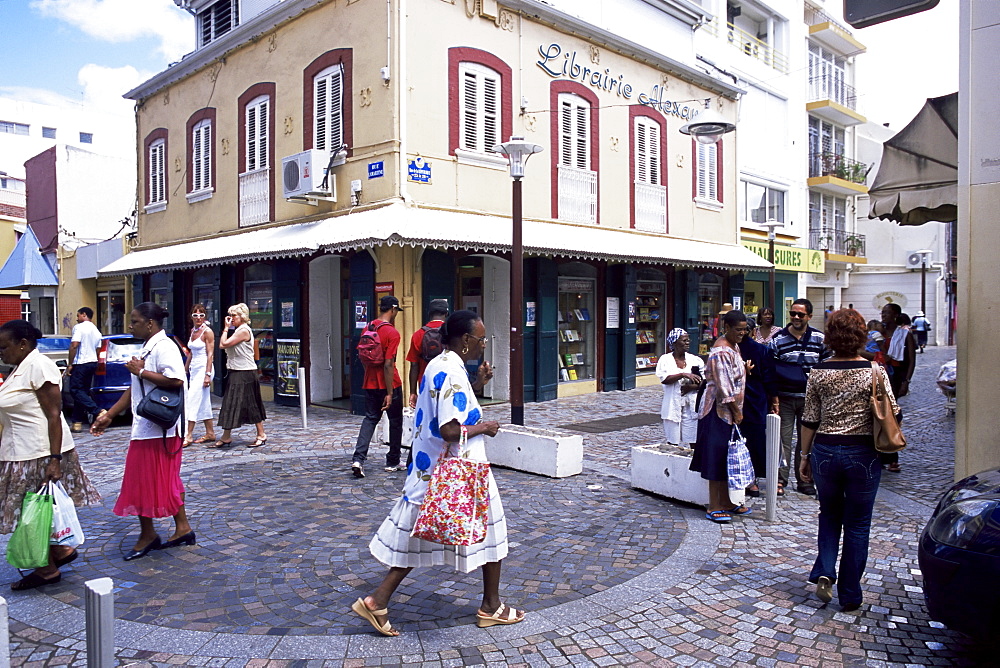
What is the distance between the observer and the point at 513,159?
9336 mm

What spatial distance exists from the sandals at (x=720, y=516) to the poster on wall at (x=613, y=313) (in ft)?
30.8

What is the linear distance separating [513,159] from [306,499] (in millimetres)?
4953

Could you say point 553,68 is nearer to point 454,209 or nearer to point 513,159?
point 454,209

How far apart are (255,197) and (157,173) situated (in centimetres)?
514

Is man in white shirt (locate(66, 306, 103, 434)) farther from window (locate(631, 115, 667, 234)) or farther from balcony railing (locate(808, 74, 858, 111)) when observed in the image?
balcony railing (locate(808, 74, 858, 111))

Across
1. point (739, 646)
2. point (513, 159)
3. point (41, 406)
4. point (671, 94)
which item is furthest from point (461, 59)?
point (739, 646)

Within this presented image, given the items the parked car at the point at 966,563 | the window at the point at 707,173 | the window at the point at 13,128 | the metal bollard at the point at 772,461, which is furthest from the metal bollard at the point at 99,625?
the window at the point at 13,128

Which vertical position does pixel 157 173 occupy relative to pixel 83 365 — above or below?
above

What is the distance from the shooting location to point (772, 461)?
5.95 metres

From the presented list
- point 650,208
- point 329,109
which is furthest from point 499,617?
point 650,208

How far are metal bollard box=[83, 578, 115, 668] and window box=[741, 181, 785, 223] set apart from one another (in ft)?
71.0

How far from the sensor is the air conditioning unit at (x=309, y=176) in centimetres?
1230

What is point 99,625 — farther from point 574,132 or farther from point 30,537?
point 574,132

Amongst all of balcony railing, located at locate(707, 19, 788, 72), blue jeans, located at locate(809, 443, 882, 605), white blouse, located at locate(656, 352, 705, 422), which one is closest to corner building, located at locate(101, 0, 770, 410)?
white blouse, located at locate(656, 352, 705, 422)
